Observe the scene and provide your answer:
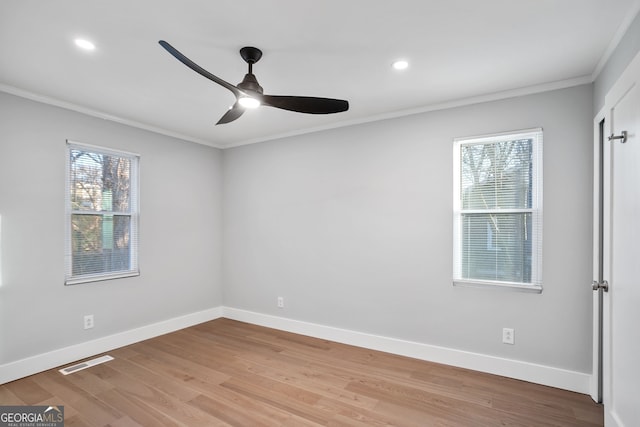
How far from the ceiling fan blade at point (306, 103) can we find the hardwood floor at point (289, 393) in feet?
7.04

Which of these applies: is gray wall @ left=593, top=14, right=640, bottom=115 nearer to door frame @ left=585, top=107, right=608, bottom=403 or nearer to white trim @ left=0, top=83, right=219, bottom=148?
door frame @ left=585, top=107, right=608, bottom=403

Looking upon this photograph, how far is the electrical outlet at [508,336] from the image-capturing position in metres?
2.88

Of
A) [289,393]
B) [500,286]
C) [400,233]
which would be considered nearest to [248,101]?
[400,233]

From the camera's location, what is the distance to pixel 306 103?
7.24 ft

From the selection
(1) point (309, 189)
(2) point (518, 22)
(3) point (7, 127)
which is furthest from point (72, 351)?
(2) point (518, 22)

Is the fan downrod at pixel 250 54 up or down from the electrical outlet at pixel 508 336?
up

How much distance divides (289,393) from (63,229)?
264 centimetres

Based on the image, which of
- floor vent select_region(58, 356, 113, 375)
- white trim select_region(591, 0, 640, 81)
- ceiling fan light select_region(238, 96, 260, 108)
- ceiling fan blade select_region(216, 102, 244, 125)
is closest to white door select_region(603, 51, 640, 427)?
white trim select_region(591, 0, 640, 81)

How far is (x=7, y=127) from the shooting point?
9.36 feet

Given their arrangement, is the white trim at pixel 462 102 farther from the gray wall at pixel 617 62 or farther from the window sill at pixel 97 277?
the window sill at pixel 97 277

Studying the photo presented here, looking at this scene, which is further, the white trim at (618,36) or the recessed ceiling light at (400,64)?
the recessed ceiling light at (400,64)

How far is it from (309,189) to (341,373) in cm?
208

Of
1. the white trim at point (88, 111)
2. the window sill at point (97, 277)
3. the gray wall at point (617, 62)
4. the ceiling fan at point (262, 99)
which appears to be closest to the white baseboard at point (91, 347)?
the window sill at point (97, 277)

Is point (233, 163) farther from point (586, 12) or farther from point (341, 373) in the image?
point (586, 12)
